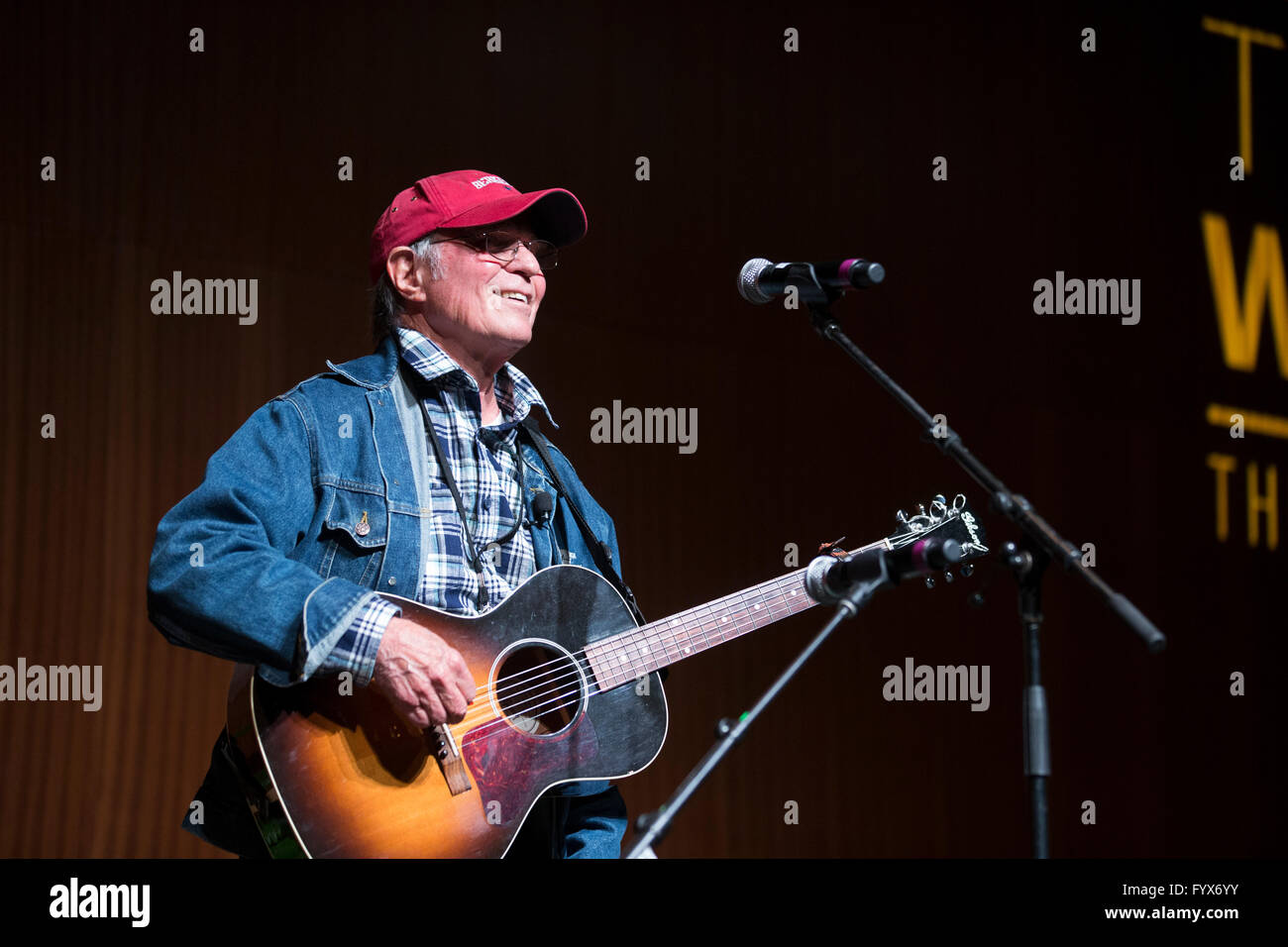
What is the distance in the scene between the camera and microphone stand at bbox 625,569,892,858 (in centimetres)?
172

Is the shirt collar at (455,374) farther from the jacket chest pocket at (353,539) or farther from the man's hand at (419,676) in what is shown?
the man's hand at (419,676)

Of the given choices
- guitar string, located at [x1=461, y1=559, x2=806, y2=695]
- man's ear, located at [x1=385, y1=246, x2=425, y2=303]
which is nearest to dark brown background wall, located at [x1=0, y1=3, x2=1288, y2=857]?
man's ear, located at [x1=385, y1=246, x2=425, y2=303]

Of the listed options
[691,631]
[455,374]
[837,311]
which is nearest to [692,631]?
[691,631]

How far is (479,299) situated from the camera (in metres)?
2.57

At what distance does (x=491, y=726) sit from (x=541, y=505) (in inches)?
19.7

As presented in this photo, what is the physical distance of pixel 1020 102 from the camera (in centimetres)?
404

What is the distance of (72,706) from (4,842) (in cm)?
38

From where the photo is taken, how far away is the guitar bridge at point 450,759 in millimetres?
2160

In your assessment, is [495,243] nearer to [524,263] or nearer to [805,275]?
[524,263]

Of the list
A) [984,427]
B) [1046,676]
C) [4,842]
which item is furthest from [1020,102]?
[4,842]

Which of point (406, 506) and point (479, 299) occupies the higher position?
point (479, 299)

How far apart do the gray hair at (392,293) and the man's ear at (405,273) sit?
0.01m

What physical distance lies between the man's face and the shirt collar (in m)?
0.06

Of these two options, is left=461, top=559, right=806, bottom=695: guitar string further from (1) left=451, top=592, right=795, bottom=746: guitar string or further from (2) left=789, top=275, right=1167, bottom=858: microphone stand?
(2) left=789, top=275, right=1167, bottom=858: microphone stand
